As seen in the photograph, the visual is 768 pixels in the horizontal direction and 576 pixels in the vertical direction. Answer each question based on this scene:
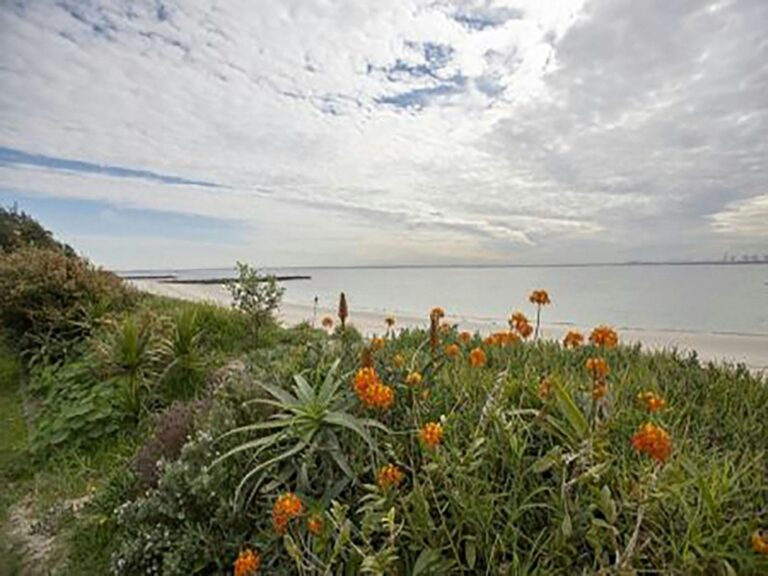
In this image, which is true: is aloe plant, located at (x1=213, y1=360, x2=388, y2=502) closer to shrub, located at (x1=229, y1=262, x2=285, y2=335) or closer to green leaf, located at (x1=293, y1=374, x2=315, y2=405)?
green leaf, located at (x1=293, y1=374, x2=315, y2=405)

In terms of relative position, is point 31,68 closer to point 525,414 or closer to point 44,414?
point 525,414

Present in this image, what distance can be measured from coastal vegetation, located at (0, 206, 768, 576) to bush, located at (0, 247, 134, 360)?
99.1 inches

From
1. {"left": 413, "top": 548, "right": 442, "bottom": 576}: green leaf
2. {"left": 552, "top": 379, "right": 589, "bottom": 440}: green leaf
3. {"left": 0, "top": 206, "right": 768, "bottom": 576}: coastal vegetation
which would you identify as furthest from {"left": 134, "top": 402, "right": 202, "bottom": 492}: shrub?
{"left": 552, "top": 379, "right": 589, "bottom": 440}: green leaf

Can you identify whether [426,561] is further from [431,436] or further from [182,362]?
[182,362]

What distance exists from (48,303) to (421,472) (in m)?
6.90

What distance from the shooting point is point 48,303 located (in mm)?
7012

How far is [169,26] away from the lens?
3668mm

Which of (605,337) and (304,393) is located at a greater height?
(605,337)

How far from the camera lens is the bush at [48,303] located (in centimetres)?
679

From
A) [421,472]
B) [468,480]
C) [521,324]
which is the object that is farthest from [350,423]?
[521,324]

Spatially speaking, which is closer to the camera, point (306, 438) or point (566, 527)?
point (566, 527)

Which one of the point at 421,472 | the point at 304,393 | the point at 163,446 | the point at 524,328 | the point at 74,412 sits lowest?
the point at 74,412

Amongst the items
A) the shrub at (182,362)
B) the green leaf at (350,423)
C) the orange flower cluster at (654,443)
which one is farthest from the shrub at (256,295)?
the orange flower cluster at (654,443)

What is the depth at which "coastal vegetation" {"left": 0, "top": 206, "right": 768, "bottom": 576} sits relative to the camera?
1.73m
